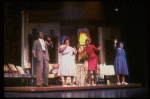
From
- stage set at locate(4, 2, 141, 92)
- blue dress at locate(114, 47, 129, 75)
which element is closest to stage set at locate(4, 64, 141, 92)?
blue dress at locate(114, 47, 129, 75)

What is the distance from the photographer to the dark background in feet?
24.2

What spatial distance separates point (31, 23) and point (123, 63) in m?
6.15

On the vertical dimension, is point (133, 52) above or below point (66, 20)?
below

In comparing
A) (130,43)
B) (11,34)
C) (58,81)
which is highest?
(11,34)

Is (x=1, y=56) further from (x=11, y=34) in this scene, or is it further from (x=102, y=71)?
(x=11, y=34)

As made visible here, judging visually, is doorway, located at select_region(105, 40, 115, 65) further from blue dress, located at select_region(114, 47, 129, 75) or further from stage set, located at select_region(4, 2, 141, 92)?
blue dress, located at select_region(114, 47, 129, 75)

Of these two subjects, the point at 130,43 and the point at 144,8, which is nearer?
the point at 144,8

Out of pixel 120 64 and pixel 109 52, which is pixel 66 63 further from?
pixel 109 52

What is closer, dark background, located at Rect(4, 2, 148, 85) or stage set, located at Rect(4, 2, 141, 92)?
dark background, located at Rect(4, 2, 148, 85)

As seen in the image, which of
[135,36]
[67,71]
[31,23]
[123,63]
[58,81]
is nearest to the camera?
[67,71]

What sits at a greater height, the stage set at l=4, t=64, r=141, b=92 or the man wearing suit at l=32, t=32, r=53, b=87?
the man wearing suit at l=32, t=32, r=53, b=87

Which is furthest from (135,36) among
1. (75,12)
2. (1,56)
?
(1,56)

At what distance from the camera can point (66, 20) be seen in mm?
12508

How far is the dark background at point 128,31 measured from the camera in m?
7.36
